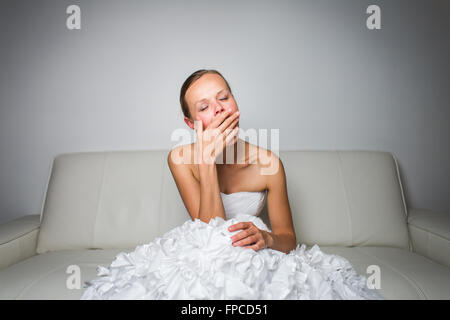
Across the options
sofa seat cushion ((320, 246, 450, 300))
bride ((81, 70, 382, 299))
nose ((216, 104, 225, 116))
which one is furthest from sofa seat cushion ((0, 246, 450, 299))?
nose ((216, 104, 225, 116))

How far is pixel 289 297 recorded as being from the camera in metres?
0.94

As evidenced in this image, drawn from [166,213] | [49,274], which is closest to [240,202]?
[166,213]

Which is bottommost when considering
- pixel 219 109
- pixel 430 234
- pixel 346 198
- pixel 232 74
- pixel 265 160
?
pixel 430 234

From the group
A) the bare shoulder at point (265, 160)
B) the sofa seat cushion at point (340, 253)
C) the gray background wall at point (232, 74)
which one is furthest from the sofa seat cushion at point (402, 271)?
the gray background wall at point (232, 74)

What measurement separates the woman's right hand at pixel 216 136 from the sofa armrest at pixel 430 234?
1133 millimetres

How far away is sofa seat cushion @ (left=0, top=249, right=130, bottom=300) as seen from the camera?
1.21 m

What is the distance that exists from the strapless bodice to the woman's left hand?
17.4 inches

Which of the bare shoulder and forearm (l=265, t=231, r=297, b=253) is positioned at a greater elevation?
the bare shoulder

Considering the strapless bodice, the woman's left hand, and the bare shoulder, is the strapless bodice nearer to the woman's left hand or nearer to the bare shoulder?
the bare shoulder

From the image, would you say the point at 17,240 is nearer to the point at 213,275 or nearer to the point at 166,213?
the point at 166,213

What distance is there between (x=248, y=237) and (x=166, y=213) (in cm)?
84

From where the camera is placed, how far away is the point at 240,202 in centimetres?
158

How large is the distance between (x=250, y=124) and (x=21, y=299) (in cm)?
159
